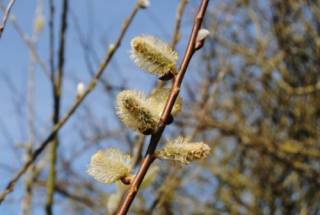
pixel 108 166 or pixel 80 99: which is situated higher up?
pixel 108 166

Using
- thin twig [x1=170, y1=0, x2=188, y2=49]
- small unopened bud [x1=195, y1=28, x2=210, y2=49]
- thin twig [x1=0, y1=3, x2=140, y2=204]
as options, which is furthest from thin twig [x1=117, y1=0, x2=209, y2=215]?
thin twig [x1=170, y1=0, x2=188, y2=49]

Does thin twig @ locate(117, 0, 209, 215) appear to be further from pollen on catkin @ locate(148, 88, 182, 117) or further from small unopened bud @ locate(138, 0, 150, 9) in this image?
small unopened bud @ locate(138, 0, 150, 9)

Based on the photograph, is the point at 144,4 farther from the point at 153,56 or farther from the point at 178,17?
the point at 153,56

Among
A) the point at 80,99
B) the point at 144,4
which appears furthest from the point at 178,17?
the point at 80,99

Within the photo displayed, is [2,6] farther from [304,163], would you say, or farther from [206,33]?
[304,163]

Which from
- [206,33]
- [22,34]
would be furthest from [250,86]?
[206,33]

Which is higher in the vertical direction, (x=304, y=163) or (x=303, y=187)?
(x=304, y=163)
